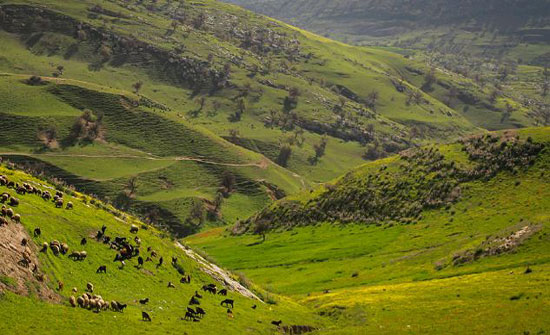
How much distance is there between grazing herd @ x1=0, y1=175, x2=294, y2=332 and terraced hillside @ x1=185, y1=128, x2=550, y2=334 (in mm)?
16384

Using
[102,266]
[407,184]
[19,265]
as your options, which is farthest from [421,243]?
[19,265]

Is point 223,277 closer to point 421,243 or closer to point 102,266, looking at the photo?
point 102,266

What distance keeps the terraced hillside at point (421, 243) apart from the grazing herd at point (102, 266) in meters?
16.4

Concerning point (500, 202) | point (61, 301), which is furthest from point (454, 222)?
point (61, 301)

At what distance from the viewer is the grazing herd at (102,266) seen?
1635 inches

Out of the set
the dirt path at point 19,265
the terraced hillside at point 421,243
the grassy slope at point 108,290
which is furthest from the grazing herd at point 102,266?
the terraced hillside at point 421,243

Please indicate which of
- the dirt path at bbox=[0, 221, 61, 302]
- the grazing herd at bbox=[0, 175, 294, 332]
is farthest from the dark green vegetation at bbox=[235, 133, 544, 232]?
the dirt path at bbox=[0, 221, 61, 302]

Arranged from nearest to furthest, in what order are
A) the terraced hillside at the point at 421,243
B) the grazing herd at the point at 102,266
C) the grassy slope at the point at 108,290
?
the grassy slope at the point at 108,290 → the grazing herd at the point at 102,266 → the terraced hillside at the point at 421,243

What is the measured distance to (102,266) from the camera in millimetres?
47500

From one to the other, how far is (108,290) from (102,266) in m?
2.83

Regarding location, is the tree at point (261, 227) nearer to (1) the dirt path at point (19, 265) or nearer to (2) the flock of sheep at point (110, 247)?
(2) the flock of sheep at point (110, 247)

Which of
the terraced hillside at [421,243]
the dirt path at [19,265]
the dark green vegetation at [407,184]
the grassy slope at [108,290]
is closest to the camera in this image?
the grassy slope at [108,290]

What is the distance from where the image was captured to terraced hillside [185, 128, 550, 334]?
57.8 metres

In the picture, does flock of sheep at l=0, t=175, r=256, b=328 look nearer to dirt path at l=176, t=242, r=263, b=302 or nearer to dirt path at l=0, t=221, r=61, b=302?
dirt path at l=0, t=221, r=61, b=302
